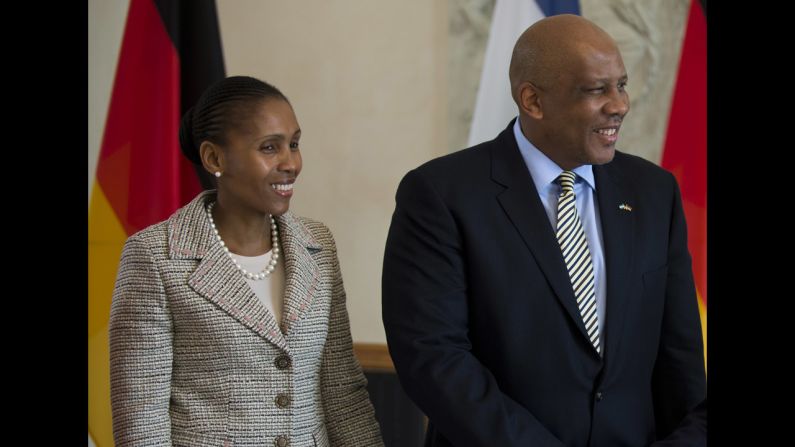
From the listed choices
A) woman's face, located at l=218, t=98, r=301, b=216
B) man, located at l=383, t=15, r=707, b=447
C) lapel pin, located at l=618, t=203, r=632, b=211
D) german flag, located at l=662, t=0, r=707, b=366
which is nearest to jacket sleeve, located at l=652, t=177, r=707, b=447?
man, located at l=383, t=15, r=707, b=447

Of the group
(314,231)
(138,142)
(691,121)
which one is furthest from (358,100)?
(314,231)

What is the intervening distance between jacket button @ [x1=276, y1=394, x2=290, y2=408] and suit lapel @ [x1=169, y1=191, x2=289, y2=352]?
10cm

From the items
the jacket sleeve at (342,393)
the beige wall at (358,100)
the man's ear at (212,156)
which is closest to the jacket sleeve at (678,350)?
the jacket sleeve at (342,393)

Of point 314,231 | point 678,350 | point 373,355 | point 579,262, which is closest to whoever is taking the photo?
point 579,262

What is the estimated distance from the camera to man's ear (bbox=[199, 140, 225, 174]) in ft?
6.64

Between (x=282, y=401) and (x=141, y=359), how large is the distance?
305 mm

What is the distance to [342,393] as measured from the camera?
6.80 feet

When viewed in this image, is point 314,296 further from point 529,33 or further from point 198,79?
point 198,79

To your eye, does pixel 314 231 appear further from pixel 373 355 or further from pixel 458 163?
pixel 373 355

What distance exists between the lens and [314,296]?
6.63ft

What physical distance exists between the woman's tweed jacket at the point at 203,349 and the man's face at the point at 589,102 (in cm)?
64
